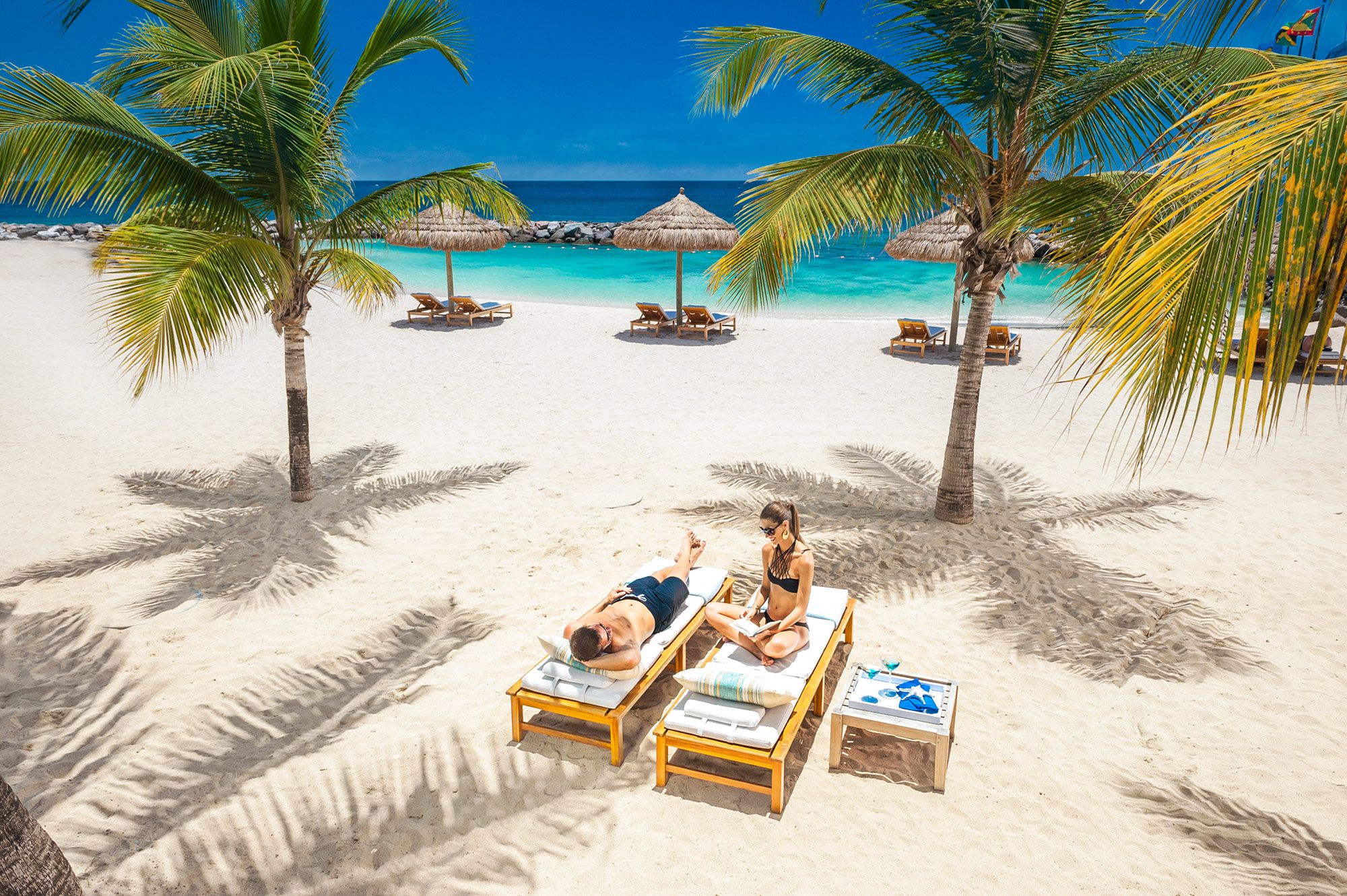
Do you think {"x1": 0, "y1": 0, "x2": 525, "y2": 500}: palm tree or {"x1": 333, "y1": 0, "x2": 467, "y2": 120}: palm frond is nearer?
{"x1": 0, "y1": 0, "x2": 525, "y2": 500}: palm tree

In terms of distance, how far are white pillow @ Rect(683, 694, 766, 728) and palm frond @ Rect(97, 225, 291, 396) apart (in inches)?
131

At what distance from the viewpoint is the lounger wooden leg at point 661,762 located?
3.87 meters

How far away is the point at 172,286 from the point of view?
4.84 meters

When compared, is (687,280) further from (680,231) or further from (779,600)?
(779,600)

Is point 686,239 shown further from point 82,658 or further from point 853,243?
point 853,243

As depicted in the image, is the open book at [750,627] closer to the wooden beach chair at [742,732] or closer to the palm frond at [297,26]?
the wooden beach chair at [742,732]

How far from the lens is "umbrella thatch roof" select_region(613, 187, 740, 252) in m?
15.6

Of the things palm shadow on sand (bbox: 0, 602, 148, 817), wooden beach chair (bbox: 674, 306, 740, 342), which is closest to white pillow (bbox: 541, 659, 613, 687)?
palm shadow on sand (bbox: 0, 602, 148, 817)

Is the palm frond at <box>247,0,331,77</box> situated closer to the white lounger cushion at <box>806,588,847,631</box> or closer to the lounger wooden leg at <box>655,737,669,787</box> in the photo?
the white lounger cushion at <box>806,588,847,631</box>

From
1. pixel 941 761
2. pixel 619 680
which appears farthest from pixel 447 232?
pixel 941 761

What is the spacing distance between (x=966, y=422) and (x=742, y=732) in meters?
3.73

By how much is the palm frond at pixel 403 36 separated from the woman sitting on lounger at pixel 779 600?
4510 mm

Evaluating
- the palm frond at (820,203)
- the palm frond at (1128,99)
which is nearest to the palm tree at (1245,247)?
the palm frond at (820,203)

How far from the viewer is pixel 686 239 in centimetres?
1560
